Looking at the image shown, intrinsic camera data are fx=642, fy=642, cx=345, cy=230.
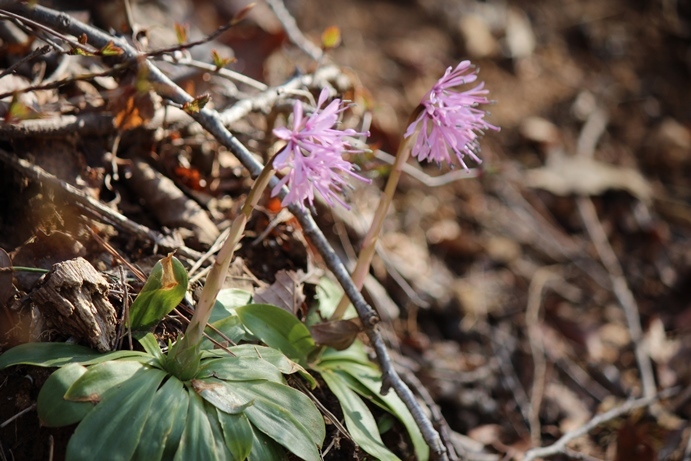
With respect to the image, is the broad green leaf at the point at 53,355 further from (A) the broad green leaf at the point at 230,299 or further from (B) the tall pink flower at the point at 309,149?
(B) the tall pink flower at the point at 309,149

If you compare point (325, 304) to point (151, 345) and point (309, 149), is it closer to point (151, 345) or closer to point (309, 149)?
point (151, 345)

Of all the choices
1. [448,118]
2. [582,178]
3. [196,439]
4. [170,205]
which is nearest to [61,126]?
[170,205]

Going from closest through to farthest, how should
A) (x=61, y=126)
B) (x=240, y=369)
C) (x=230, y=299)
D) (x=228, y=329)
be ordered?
1. (x=240, y=369)
2. (x=228, y=329)
3. (x=230, y=299)
4. (x=61, y=126)

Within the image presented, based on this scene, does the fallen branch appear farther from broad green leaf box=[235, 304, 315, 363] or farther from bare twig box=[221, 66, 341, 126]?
bare twig box=[221, 66, 341, 126]

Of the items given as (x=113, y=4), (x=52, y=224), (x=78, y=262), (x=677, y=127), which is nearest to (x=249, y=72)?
(x=113, y=4)

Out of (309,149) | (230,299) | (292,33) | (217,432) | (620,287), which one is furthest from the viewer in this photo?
(620,287)

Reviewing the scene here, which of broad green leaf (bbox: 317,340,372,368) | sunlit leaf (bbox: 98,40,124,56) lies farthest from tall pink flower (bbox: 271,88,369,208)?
broad green leaf (bbox: 317,340,372,368)
